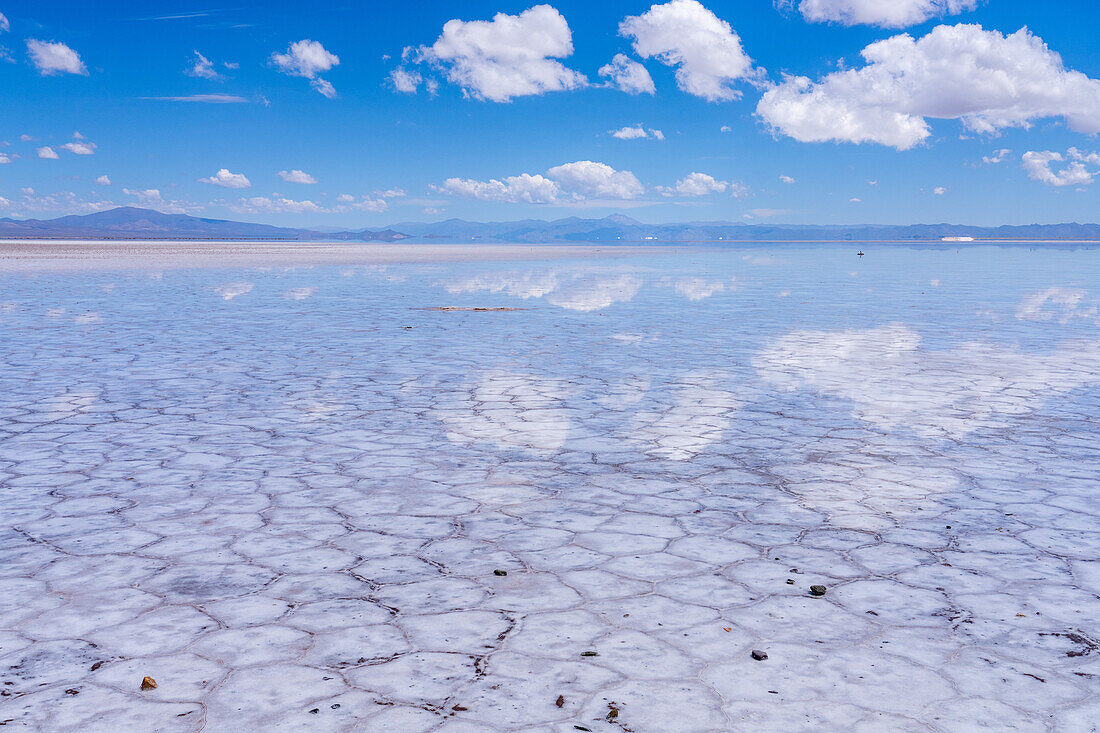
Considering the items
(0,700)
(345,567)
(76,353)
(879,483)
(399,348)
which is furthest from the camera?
(399,348)

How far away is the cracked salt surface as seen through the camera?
2406mm

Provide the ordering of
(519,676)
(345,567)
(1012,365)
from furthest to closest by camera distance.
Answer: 1. (1012,365)
2. (345,567)
3. (519,676)

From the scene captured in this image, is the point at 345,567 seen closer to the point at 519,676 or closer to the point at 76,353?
the point at 519,676

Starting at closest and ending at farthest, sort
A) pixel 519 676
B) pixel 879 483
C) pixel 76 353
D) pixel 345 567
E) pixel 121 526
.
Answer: pixel 519 676 → pixel 345 567 → pixel 121 526 → pixel 879 483 → pixel 76 353

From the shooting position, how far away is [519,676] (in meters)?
2.49

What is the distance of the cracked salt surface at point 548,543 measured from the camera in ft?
7.89

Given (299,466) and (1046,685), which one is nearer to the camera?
(1046,685)

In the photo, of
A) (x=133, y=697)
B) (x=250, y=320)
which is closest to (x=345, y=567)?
(x=133, y=697)

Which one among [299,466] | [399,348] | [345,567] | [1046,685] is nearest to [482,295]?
[399,348]

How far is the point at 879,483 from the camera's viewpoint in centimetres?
445

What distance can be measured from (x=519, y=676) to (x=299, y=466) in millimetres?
2628

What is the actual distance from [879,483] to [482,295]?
44.0 ft

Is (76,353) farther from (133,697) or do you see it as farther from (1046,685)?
(1046,685)

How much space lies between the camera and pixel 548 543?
3.58 m
